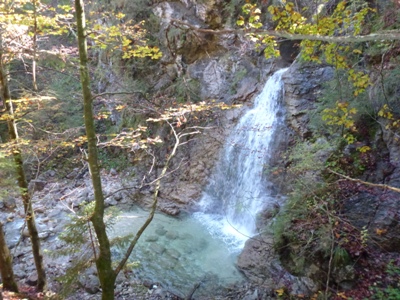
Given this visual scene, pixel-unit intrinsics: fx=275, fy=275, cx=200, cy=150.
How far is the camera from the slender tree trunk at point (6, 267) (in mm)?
4738

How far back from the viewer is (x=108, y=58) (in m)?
13.1

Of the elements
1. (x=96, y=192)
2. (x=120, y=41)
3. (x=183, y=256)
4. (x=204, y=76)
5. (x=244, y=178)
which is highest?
(x=120, y=41)

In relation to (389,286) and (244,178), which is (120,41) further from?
(244,178)

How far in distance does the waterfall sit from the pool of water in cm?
46

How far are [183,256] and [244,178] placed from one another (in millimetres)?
3088

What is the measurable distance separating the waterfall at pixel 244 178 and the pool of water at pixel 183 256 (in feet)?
1.49

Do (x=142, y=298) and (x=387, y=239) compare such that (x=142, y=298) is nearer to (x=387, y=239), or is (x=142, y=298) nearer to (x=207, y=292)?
(x=207, y=292)

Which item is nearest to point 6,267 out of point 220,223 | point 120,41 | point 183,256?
point 183,256

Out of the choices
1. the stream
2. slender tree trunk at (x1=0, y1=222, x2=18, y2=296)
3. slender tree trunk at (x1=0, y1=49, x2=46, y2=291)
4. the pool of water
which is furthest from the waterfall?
slender tree trunk at (x1=0, y1=222, x2=18, y2=296)

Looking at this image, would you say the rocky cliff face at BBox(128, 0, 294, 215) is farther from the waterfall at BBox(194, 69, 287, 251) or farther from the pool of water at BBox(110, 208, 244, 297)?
the pool of water at BBox(110, 208, 244, 297)

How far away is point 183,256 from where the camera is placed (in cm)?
694

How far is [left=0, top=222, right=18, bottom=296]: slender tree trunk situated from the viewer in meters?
4.74

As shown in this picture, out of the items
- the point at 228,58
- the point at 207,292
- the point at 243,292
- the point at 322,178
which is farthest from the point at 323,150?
the point at 228,58

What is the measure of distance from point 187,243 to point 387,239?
4729 mm
